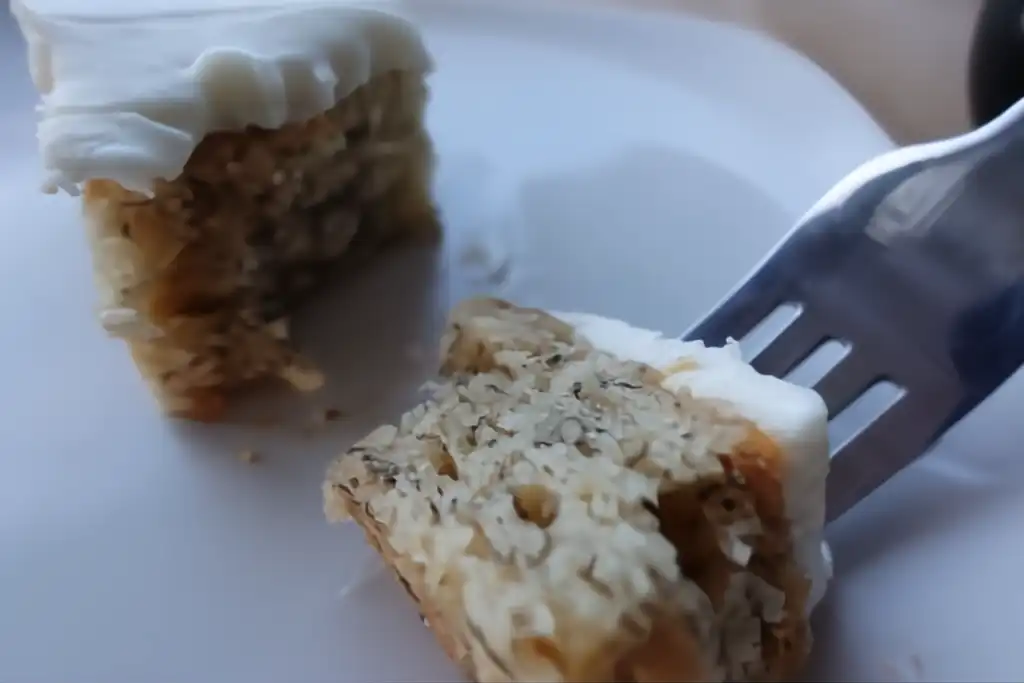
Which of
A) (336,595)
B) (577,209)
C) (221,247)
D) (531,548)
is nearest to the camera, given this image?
(531,548)

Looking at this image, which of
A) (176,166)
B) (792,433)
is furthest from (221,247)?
(792,433)

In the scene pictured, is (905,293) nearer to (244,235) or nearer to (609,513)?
(609,513)

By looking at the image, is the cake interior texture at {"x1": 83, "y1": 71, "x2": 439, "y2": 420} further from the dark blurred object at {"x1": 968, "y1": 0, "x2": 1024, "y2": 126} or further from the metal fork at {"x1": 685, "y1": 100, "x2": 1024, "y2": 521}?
the dark blurred object at {"x1": 968, "y1": 0, "x2": 1024, "y2": 126}

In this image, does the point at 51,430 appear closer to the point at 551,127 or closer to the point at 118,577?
the point at 118,577

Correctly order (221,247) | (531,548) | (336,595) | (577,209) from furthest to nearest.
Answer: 1. (577,209)
2. (221,247)
3. (336,595)
4. (531,548)

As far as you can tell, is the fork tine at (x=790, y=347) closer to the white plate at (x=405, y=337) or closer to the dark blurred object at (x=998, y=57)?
the white plate at (x=405, y=337)

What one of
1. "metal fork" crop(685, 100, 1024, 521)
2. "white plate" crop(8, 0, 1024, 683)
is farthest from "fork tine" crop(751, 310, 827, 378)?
"white plate" crop(8, 0, 1024, 683)

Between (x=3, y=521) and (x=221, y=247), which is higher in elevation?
(x=221, y=247)

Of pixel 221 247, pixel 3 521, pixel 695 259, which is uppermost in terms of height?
pixel 695 259
